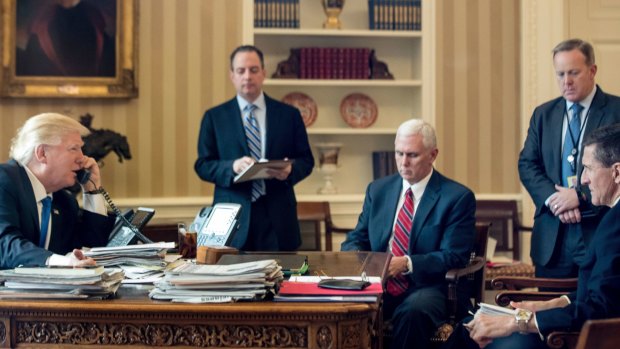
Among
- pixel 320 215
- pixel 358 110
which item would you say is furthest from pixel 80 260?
pixel 358 110

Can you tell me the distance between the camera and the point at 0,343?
2414 mm

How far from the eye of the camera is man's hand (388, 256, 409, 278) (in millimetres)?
3360

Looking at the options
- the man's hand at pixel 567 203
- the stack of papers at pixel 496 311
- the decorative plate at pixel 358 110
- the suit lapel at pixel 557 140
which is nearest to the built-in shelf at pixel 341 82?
the decorative plate at pixel 358 110

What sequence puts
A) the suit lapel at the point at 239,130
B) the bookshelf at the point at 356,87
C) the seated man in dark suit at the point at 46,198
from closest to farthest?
the seated man in dark suit at the point at 46,198, the suit lapel at the point at 239,130, the bookshelf at the point at 356,87

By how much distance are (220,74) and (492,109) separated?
6.11 ft

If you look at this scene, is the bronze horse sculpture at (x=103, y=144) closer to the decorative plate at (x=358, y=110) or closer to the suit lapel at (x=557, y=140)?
the decorative plate at (x=358, y=110)

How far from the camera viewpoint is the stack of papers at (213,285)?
2.40m

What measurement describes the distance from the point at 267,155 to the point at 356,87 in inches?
69.5

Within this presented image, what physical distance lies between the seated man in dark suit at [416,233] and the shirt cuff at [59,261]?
1262 millimetres

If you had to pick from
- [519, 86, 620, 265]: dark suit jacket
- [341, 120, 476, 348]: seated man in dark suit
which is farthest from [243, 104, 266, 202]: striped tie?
[519, 86, 620, 265]: dark suit jacket

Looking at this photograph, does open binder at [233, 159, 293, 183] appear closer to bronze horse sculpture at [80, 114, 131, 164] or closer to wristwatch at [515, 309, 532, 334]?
bronze horse sculpture at [80, 114, 131, 164]

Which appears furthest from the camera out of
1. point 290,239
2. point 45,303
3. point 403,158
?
point 290,239

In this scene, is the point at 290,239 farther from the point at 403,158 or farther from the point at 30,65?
the point at 30,65

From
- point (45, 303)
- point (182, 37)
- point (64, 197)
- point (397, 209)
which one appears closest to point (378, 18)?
point (182, 37)
